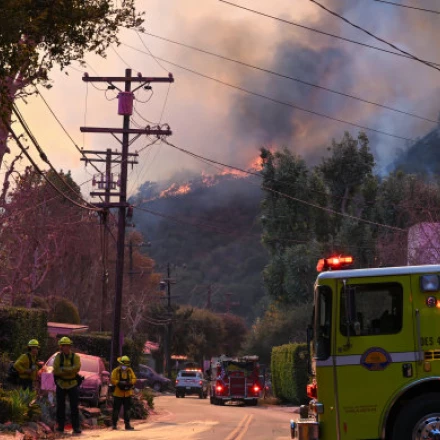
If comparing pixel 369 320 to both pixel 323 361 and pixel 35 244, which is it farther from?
pixel 35 244

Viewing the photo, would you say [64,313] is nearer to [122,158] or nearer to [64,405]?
[122,158]

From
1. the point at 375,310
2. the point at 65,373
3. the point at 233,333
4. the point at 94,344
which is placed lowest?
the point at 65,373

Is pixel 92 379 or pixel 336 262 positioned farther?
pixel 92 379

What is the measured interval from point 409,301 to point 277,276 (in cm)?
5388

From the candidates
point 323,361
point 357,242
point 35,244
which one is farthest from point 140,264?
point 323,361

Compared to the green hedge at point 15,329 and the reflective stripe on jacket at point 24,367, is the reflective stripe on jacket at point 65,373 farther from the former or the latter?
the green hedge at point 15,329

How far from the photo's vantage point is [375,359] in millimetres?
11383

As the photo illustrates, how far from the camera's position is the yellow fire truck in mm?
11219

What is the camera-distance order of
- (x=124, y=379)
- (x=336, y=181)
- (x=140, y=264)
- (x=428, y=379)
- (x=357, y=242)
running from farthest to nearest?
(x=140, y=264), (x=336, y=181), (x=357, y=242), (x=124, y=379), (x=428, y=379)

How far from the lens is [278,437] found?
1836cm

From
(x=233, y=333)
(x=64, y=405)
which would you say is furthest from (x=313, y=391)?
(x=233, y=333)

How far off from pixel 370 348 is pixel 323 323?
2.30 ft

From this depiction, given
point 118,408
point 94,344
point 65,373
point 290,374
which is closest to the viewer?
point 65,373

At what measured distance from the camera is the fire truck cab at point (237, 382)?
146ft
